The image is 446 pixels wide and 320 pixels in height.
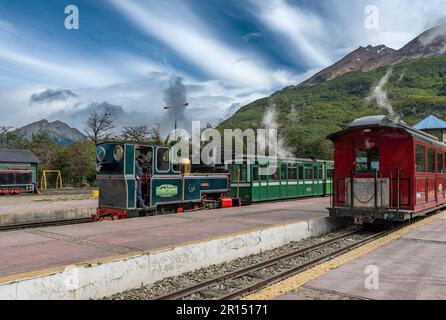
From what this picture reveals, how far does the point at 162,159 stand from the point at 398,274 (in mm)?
8288

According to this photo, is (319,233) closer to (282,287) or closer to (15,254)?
(282,287)

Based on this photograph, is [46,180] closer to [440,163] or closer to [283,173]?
[283,173]

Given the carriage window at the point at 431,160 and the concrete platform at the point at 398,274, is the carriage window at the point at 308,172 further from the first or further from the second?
the concrete platform at the point at 398,274

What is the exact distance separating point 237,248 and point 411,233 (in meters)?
5.31

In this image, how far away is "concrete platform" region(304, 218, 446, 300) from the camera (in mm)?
5344

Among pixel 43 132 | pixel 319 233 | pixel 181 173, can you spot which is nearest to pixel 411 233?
pixel 319 233

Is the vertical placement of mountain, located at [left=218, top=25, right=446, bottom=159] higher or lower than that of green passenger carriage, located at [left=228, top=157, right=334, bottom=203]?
higher

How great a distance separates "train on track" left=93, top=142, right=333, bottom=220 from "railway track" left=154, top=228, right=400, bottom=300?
5.70 metres

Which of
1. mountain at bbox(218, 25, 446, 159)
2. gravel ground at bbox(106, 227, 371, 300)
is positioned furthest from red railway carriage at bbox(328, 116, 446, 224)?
mountain at bbox(218, 25, 446, 159)

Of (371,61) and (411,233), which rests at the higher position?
(371,61)

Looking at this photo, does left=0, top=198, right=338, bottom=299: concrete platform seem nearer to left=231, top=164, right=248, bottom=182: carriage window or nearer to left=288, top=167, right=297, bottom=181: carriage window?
left=231, top=164, right=248, bottom=182: carriage window

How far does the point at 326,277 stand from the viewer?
6148mm

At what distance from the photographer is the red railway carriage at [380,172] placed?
10.7m

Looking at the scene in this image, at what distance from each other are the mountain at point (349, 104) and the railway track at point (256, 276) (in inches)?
1392
